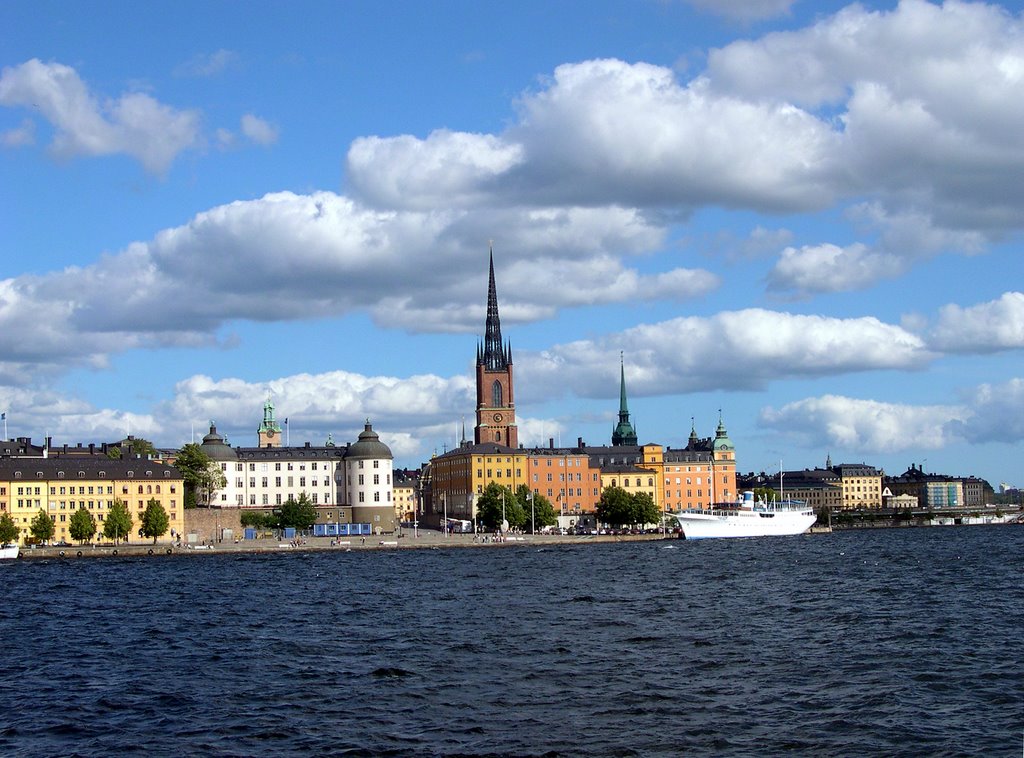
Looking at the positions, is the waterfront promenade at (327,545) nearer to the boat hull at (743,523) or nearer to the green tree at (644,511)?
the boat hull at (743,523)

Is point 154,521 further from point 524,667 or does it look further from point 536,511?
point 524,667

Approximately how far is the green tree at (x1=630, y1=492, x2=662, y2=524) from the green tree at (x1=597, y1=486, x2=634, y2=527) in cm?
58

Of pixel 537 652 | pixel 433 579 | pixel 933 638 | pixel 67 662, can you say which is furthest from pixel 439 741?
pixel 433 579

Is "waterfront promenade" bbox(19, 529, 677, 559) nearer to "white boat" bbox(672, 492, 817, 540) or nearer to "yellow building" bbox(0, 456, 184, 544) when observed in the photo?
"yellow building" bbox(0, 456, 184, 544)

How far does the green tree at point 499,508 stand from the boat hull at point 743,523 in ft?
60.3

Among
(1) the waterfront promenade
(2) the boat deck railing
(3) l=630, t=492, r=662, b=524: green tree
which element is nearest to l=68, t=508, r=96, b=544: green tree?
(1) the waterfront promenade

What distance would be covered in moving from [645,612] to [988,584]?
24565mm

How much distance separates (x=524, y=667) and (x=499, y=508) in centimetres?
11599

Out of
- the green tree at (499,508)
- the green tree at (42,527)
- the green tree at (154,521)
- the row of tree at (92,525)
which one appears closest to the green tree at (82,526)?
the row of tree at (92,525)

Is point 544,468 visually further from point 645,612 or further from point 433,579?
point 645,612

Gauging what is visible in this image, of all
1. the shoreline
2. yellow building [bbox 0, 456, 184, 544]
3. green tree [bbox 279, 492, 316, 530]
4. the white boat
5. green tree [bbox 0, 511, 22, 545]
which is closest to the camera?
green tree [bbox 0, 511, 22, 545]

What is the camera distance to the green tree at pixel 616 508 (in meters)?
162

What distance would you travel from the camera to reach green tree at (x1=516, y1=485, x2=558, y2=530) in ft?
524

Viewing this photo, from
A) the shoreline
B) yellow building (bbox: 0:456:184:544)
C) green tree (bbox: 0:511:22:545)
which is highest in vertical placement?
yellow building (bbox: 0:456:184:544)
